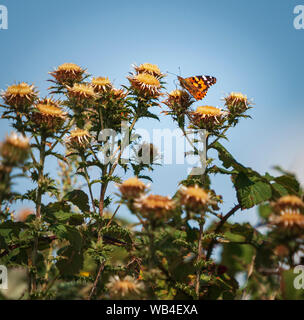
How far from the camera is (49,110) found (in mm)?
3426

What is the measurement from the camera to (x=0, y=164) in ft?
8.18

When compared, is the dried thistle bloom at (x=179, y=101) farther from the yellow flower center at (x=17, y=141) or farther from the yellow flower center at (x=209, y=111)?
the yellow flower center at (x=17, y=141)

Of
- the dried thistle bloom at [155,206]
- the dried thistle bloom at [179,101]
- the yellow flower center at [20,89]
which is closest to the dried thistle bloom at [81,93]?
the yellow flower center at [20,89]

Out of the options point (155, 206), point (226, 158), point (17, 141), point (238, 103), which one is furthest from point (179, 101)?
point (17, 141)

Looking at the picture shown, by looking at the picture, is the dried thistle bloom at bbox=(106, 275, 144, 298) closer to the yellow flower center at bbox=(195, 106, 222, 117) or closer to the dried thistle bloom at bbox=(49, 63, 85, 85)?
the yellow flower center at bbox=(195, 106, 222, 117)

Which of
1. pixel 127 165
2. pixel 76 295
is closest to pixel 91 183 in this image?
pixel 127 165

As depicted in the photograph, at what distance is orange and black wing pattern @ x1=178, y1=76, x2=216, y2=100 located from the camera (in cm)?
428

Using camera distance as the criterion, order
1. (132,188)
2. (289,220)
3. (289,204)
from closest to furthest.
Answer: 1. (289,220)
2. (289,204)
3. (132,188)

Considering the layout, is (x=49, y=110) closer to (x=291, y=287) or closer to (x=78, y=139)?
(x=78, y=139)

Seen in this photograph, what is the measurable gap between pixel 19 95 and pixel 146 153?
4.54 ft

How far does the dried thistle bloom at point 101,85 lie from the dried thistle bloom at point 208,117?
3.06ft

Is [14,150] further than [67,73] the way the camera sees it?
No

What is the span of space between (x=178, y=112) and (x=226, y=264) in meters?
1.89
